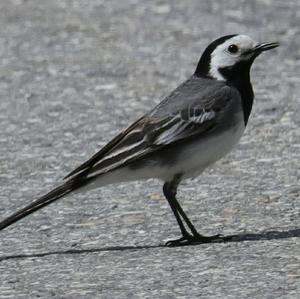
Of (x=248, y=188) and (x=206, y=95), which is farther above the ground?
(x=206, y=95)

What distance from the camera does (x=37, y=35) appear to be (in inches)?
513

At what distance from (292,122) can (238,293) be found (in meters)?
3.68

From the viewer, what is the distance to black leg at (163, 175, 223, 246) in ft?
25.3

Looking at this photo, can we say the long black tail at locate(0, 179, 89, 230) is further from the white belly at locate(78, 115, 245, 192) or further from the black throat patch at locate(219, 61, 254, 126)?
the black throat patch at locate(219, 61, 254, 126)

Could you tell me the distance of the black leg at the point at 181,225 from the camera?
7.71 meters

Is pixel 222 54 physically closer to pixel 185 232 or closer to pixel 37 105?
pixel 185 232

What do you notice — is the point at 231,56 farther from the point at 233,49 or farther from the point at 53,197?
the point at 53,197

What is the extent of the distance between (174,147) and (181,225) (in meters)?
0.44

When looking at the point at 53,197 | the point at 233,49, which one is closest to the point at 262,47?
the point at 233,49

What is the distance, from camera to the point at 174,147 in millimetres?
7699

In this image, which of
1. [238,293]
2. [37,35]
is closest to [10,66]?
[37,35]

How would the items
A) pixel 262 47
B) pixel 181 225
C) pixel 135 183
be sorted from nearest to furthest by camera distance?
1. pixel 181 225
2. pixel 262 47
3. pixel 135 183

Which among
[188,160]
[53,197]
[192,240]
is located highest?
[188,160]

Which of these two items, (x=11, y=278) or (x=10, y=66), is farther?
(x=10, y=66)
